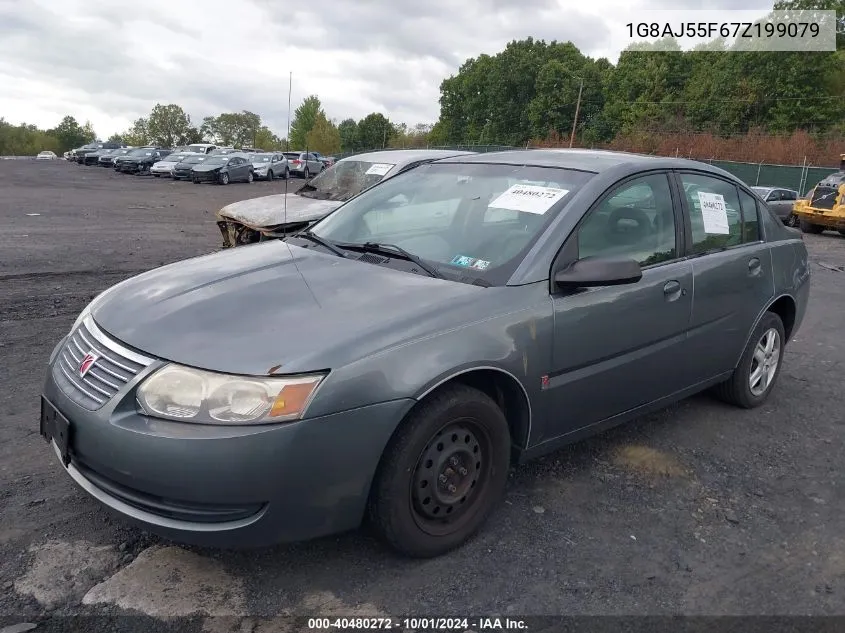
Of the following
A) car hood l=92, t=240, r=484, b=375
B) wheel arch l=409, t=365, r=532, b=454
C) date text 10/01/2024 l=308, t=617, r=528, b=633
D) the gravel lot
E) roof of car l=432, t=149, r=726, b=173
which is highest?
roof of car l=432, t=149, r=726, b=173

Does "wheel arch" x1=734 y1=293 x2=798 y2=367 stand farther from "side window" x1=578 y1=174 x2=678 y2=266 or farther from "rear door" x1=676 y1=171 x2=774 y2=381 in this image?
"side window" x1=578 y1=174 x2=678 y2=266

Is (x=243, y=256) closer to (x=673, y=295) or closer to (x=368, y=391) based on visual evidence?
(x=368, y=391)

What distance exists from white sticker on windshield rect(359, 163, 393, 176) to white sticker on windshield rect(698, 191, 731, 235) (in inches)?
196

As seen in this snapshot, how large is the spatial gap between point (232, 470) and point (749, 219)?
3.74 meters

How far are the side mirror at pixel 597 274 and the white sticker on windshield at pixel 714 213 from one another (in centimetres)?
126

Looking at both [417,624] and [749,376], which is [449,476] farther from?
[749,376]

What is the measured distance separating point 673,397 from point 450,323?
1.86 meters

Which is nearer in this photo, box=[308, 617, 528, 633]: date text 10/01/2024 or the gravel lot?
box=[308, 617, 528, 633]: date text 10/01/2024

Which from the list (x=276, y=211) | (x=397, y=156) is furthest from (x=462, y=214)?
(x=397, y=156)

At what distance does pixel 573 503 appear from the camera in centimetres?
342

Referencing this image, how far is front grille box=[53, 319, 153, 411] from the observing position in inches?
101

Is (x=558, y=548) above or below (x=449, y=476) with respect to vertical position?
below

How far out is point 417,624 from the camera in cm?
252

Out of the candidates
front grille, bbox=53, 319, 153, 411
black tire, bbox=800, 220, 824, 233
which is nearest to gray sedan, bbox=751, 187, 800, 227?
black tire, bbox=800, 220, 824, 233
